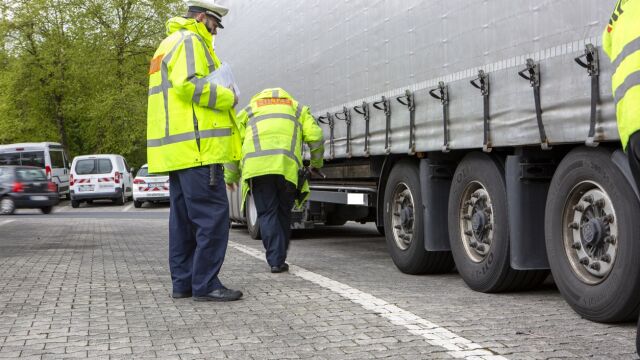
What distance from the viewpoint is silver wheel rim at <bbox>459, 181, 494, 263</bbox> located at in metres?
6.31

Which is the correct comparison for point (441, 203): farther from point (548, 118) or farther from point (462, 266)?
point (548, 118)

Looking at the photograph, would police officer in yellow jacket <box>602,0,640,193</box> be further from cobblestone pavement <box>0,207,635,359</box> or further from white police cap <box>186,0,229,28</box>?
white police cap <box>186,0,229,28</box>

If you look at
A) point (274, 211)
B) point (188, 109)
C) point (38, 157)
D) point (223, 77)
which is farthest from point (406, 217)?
point (38, 157)

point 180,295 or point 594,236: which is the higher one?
point 594,236

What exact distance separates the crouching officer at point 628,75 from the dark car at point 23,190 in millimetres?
20842

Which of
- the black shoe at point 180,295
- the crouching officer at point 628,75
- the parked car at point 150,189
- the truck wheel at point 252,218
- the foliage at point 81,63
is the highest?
the foliage at point 81,63

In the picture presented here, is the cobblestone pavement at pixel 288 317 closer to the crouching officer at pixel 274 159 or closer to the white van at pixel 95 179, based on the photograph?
the crouching officer at pixel 274 159

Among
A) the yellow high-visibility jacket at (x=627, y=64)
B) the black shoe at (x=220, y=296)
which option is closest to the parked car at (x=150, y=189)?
the black shoe at (x=220, y=296)

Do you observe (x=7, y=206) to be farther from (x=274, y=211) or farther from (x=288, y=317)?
(x=288, y=317)

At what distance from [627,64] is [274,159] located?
4.84m

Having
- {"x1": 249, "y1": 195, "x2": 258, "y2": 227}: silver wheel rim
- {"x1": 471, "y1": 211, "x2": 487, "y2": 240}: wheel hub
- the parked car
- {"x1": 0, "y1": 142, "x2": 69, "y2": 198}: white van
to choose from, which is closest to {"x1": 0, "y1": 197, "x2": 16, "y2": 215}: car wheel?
the parked car

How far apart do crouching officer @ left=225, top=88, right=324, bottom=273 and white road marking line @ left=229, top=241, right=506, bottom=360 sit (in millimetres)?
653

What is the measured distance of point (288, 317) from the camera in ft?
17.8

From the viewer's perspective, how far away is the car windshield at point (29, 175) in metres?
22.6
